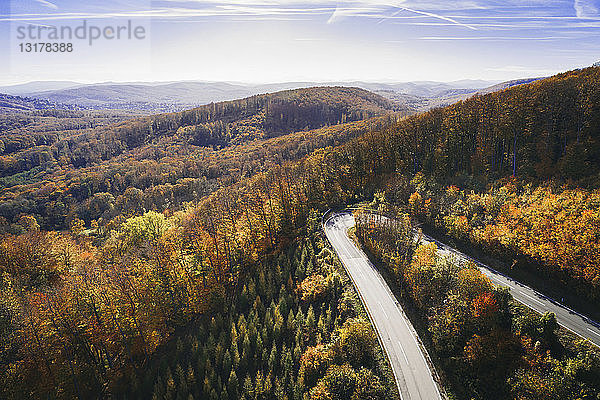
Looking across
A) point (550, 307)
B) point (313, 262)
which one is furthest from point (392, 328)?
point (313, 262)

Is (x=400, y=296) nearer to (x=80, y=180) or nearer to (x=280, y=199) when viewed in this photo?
(x=280, y=199)

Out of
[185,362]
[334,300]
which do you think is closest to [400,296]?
[334,300]

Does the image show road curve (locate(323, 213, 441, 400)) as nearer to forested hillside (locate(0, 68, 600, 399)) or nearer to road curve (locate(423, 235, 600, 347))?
forested hillside (locate(0, 68, 600, 399))

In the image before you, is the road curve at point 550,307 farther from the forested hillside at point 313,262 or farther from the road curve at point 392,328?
the road curve at point 392,328

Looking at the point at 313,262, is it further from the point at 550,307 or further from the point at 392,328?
the point at 550,307

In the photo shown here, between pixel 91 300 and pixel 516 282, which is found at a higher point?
pixel 516 282
